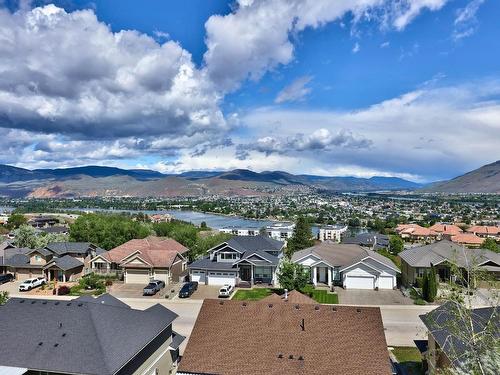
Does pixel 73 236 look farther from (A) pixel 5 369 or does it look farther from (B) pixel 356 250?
(A) pixel 5 369

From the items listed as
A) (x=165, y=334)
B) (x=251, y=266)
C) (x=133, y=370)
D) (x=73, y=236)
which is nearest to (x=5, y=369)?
(x=133, y=370)

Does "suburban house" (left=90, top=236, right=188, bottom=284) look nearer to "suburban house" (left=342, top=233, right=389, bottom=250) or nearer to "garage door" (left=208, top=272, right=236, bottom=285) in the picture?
"garage door" (left=208, top=272, right=236, bottom=285)

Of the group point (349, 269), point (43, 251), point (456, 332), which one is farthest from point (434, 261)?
point (43, 251)

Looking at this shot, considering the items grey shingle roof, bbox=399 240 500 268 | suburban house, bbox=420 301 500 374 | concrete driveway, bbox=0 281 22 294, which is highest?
suburban house, bbox=420 301 500 374

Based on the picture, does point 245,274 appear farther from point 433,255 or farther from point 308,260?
point 433,255

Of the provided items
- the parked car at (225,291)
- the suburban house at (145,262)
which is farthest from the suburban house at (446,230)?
the parked car at (225,291)

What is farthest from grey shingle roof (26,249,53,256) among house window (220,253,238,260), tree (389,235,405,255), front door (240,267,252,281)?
tree (389,235,405,255)
